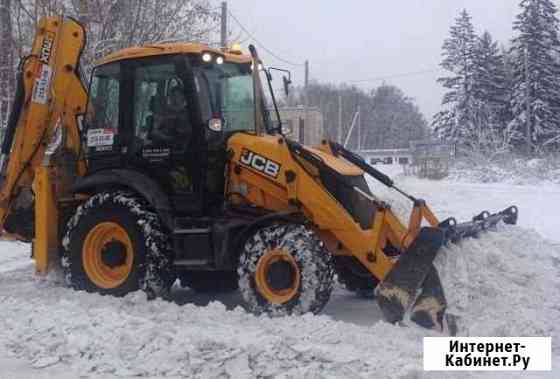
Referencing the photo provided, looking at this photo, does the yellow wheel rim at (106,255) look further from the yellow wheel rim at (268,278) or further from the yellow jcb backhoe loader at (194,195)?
the yellow wheel rim at (268,278)

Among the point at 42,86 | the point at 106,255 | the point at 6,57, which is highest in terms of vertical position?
the point at 6,57

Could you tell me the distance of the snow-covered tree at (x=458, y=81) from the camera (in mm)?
48719

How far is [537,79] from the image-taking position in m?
43.6

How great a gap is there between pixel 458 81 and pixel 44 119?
45.3m

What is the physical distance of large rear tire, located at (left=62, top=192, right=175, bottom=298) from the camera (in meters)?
6.92

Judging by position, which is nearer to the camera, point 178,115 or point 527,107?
point 178,115

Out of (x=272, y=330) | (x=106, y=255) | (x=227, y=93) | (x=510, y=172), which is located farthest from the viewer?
(x=510, y=172)

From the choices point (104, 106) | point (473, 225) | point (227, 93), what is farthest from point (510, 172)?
point (104, 106)

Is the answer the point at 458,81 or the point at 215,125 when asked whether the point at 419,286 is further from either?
the point at 458,81

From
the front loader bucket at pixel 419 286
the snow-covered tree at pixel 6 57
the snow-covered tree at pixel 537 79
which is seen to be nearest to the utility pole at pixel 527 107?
the snow-covered tree at pixel 537 79

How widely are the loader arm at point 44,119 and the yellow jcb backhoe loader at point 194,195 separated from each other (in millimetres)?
16

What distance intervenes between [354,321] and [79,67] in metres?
4.41

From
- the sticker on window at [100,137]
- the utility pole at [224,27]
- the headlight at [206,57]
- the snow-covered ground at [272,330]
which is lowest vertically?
the snow-covered ground at [272,330]

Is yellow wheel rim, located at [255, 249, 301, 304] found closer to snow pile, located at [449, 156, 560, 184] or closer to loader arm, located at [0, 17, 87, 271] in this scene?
loader arm, located at [0, 17, 87, 271]
